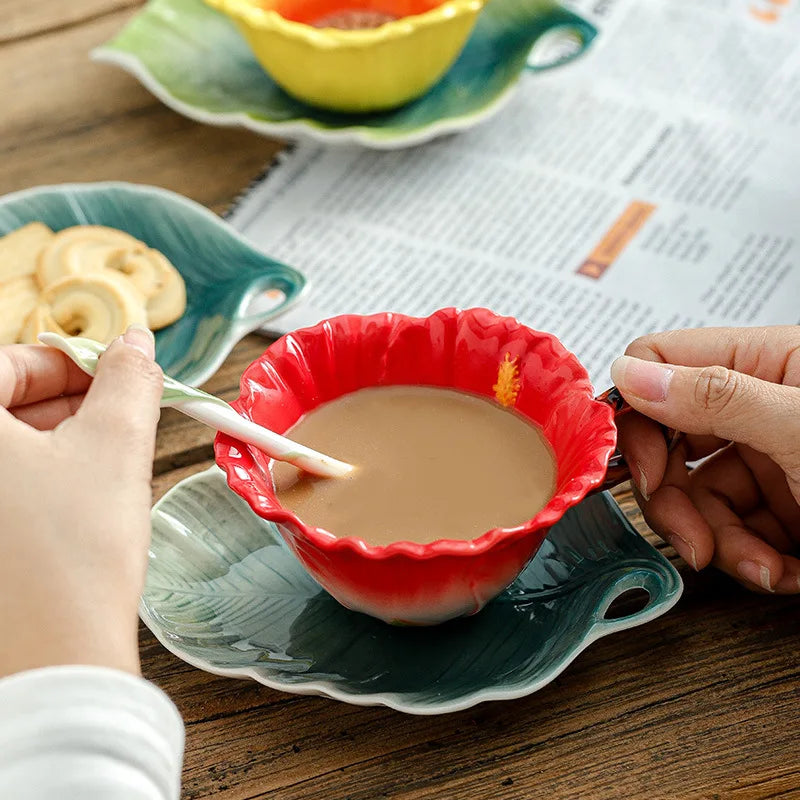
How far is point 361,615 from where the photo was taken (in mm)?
719

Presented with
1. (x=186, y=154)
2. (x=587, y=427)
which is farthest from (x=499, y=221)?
(x=587, y=427)

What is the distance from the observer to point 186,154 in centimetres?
122

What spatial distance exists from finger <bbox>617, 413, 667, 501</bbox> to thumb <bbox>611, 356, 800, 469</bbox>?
0.03 metres

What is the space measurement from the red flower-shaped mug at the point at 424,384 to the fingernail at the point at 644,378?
0.08 feet

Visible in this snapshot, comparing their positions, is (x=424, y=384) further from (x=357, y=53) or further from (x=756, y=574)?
(x=357, y=53)

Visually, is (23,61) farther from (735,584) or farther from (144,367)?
(735,584)

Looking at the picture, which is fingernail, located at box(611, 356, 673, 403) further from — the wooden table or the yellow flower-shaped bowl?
the yellow flower-shaped bowl

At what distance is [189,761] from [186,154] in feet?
2.45

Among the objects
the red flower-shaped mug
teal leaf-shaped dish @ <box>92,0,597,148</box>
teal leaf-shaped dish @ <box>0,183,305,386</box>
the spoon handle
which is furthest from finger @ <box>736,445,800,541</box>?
teal leaf-shaped dish @ <box>92,0,597,148</box>

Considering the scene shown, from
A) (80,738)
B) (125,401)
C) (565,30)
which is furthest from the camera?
(565,30)

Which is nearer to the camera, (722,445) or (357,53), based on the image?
(722,445)

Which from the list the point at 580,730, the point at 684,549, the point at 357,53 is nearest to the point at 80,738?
the point at 580,730

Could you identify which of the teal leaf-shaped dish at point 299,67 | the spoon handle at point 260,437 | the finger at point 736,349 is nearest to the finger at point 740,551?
the finger at point 736,349

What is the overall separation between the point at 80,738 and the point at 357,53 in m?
0.78
